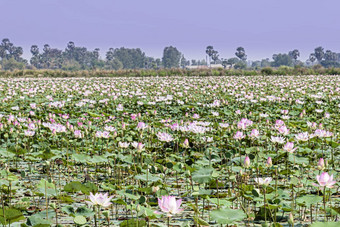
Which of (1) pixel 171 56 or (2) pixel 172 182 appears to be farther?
(1) pixel 171 56

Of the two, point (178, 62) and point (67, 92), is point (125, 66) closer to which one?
point (178, 62)

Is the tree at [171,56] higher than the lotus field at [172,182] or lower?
higher

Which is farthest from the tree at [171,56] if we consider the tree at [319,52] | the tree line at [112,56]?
the tree at [319,52]

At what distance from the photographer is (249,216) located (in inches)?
94.1

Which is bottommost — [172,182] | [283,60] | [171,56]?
[172,182]

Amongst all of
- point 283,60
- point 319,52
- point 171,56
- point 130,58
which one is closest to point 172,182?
point 130,58

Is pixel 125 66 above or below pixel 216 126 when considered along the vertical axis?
above

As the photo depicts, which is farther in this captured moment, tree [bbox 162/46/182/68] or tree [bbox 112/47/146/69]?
tree [bbox 162/46/182/68]

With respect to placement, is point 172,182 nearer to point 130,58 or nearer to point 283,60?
point 130,58

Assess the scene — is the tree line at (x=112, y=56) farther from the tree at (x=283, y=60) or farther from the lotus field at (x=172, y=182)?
the lotus field at (x=172, y=182)

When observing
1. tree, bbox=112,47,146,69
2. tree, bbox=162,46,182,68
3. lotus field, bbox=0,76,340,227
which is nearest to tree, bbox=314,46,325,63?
tree, bbox=162,46,182,68

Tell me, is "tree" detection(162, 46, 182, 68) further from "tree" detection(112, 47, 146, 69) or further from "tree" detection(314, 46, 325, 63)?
"tree" detection(314, 46, 325, 63)

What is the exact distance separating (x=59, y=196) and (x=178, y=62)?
544 ft

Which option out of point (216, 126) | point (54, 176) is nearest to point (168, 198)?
point (54, 176)
